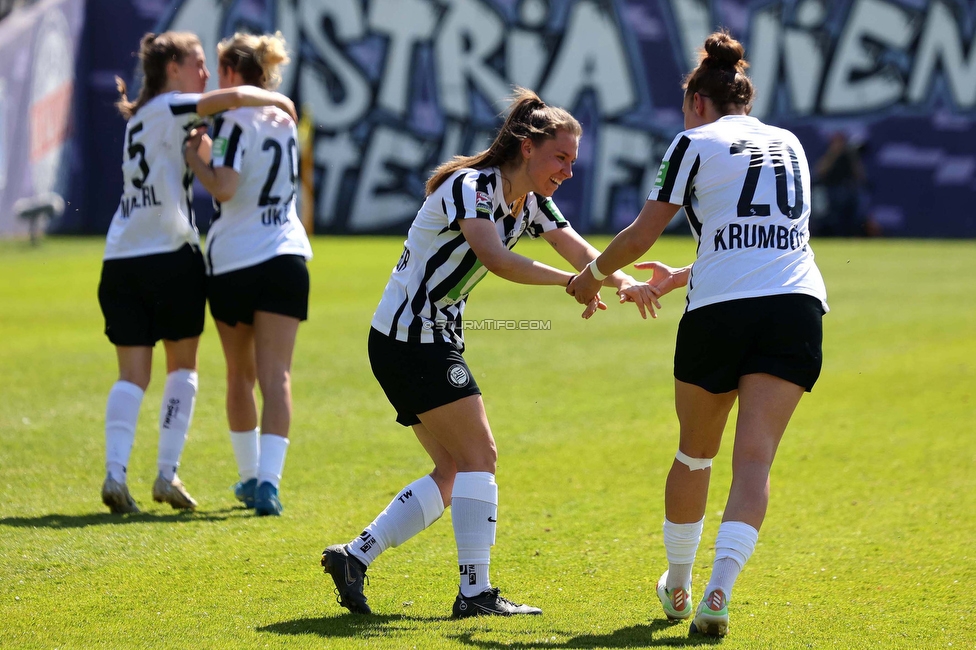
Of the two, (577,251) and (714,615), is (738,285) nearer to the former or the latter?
(577,251)

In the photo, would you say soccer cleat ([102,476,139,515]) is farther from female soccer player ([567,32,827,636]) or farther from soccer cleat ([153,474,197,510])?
female soccer player ([567,32,827,636])

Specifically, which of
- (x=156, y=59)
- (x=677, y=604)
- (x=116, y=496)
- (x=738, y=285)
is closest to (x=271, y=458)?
(x=116, y=496)

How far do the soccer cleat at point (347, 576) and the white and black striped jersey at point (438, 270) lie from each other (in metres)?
0.90

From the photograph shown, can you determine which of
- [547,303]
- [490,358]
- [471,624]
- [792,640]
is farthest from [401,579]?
[547,303]

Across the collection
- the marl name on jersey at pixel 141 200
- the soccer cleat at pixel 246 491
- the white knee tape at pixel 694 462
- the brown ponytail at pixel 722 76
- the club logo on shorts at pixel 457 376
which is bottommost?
the soccer cleat at pixel 246 491

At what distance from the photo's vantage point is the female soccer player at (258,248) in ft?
19.4

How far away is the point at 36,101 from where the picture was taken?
85.9 ft

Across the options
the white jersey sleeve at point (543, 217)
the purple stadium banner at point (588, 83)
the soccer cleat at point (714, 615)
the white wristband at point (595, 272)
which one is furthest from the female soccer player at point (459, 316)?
the purple stadium banner at point (588, 83)

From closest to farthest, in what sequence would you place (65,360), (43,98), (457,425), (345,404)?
(457,425) < (345,404) < (65,360) < (43,98)

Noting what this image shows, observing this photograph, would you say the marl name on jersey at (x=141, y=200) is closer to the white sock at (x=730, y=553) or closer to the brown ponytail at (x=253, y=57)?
the brown ponytail at (x=253, y=57)

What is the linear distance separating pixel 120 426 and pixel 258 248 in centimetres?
122

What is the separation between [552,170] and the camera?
4371 mm

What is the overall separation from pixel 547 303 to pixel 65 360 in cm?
679

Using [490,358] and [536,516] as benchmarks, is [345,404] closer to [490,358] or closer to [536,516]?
[490,358]
